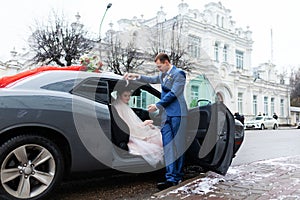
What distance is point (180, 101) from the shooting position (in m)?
3.84

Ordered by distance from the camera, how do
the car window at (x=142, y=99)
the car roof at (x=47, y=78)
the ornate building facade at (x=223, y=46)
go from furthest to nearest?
the ornate building facade at (x=223, y=46) → the car window at (x=142, y=99) → the car roof at (x=47, y=78)

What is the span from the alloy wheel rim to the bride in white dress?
1.12m

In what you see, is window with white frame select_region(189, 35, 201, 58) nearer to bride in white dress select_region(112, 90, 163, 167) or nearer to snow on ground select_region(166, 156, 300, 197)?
snow on ground select_region(166, 156, 300, 197)

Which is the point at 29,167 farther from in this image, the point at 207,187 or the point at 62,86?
the point at 207,187

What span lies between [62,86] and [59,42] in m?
17.1

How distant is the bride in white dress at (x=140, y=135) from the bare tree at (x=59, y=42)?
49.6 ft

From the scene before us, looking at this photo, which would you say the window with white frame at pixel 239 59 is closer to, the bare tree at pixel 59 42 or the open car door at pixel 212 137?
the bare tree at pixel 59 42

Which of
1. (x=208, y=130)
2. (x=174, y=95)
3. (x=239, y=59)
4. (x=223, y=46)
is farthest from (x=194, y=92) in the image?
(x=239, y=59)

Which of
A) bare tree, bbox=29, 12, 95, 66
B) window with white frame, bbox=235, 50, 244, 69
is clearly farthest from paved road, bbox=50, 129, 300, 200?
window with white frame, bbox=235, 50, 244, 69

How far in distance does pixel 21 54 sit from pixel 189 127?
73.1 ft

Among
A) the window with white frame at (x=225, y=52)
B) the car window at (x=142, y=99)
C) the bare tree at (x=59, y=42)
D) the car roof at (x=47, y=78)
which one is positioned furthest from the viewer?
the window with white frame at (x=225, y=52)

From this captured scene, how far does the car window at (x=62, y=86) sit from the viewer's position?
10.7 ft

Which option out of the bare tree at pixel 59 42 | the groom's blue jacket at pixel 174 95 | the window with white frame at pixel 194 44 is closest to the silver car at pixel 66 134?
the groom's blue jacket at pixel 174 95

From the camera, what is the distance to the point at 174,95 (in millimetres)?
3762
